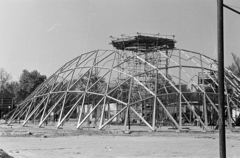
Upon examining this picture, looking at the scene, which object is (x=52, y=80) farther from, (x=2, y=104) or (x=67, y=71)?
(x=2, y=104)

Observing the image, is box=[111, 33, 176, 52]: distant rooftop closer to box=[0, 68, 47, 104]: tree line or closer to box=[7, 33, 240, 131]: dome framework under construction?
box=[7, 33, 240, 131]: dome framework under construction

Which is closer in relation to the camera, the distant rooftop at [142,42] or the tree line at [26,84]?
the distant rooftop at [142,42]

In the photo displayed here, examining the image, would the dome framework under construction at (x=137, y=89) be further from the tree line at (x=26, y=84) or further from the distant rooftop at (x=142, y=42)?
the tree line at (x=26, y=84)

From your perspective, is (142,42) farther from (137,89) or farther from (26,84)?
(26,84)

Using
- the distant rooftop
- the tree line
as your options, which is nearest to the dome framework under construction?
the distant rooftop

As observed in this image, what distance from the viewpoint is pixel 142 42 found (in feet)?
160

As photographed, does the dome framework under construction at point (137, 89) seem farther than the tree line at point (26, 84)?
No

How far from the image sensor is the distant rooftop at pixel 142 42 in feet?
157

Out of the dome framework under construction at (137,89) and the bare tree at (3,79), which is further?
the bare tree at (3,79)

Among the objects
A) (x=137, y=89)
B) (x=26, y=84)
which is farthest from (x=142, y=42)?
(x=26, y=84)

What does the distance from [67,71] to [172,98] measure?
52.1 ft

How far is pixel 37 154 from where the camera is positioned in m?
15.8

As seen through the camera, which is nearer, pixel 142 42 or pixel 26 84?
pixel 142 42

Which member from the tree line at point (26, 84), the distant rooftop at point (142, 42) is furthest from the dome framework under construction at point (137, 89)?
the tree line at point (26, 84)
